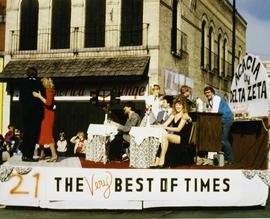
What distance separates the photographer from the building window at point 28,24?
75.4ft

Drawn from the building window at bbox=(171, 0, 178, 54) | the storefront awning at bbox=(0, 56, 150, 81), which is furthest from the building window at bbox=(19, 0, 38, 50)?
the building window at bbox=(171, 0, 178, 54)

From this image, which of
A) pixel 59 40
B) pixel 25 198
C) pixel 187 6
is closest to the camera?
pixel 25 198

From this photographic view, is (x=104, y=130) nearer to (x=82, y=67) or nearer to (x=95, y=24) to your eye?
(x=82, y=67)

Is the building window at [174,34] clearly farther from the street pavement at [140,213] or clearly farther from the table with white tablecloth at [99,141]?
the street pavement at [140,213]

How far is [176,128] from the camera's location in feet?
29.6

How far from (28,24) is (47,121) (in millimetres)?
14221

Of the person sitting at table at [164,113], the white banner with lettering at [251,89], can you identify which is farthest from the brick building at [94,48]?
the white banner with lettering at [251,89]

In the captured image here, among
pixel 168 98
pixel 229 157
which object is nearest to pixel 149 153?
pixel 229 157

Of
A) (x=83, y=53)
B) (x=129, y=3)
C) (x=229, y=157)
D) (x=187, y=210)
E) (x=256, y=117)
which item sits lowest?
(x=187, y=210)

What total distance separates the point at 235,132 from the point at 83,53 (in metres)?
12.4

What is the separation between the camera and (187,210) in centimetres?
852

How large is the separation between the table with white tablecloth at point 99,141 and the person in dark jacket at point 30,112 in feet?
4.33

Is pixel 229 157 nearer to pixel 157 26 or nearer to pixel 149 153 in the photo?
pixel 149 153

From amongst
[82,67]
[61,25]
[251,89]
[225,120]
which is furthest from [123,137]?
[61,25]
